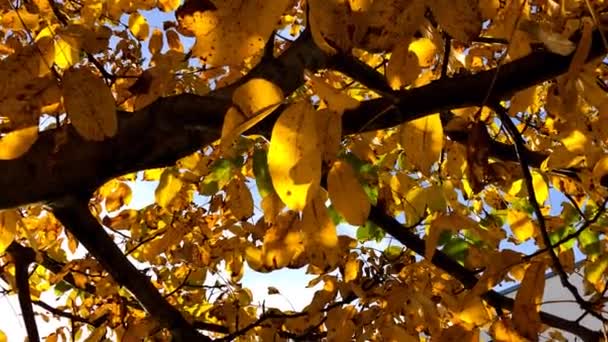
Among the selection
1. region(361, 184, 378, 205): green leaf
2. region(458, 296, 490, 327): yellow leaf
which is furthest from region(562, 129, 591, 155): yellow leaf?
region(361, 184, 378, 205): green leaf

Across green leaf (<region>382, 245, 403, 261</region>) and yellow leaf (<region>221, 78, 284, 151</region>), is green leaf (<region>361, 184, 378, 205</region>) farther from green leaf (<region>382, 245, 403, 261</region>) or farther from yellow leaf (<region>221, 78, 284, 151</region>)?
yellow leaf (<region>221, 78, 284, 151</region>)

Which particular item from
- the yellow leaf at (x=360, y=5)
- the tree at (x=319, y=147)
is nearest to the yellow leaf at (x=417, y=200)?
the tree at (x=319, y=147)

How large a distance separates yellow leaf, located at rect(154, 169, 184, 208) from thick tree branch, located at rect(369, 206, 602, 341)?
70 centimetres

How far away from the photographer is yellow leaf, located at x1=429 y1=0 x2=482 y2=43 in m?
0.84

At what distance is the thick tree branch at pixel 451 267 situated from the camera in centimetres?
197

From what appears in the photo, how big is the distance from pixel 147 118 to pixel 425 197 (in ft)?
3.35

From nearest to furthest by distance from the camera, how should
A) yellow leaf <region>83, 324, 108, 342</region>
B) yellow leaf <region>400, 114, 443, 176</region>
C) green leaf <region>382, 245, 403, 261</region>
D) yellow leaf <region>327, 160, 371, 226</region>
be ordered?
yellow leaf <region>327, 160, 371, 226</region>
yellow leaf <region>400, 114, 443, 176</region>
yellow leaf <region>83, 324, 108, 342</region>
green leaf <region>382, 245, 403, 261</region>

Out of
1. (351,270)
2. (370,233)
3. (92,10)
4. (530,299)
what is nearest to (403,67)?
(530,299)

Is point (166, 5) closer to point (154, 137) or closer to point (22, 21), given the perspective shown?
point (22, 21)

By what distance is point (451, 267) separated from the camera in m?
2.19

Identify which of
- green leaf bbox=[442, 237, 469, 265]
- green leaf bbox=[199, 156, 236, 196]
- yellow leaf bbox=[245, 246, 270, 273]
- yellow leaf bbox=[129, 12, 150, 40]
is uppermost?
yellow leaf bbox=[129, 12, 150, 40]

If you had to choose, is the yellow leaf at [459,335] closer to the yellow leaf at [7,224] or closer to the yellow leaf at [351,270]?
the yellow leaf at [351,270]

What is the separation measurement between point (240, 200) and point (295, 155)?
1.57 m

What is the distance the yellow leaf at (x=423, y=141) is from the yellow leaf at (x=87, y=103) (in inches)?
19.2
